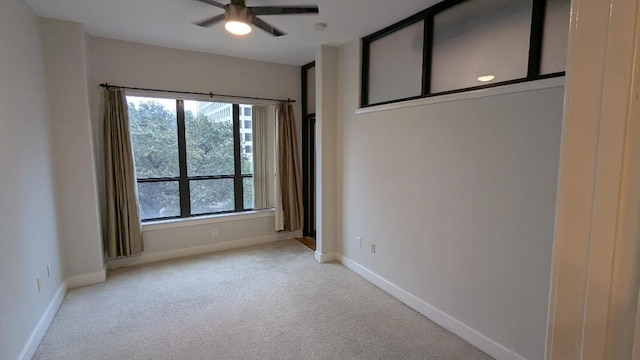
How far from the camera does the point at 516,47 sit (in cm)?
221

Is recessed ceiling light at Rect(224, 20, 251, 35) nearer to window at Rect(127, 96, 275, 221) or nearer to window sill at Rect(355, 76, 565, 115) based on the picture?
window sill at Rect(355, 76, 565, 115)

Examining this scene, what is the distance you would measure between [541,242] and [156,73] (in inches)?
168

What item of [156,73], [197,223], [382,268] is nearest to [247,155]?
[197,223]

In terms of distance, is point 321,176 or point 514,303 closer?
point 514,303

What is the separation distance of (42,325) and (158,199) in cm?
192

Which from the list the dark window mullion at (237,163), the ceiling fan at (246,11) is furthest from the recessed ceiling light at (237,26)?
the dark window mullion at (237,163)

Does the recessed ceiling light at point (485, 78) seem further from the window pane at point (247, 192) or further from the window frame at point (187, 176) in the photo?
the window pane at point (247, 192)

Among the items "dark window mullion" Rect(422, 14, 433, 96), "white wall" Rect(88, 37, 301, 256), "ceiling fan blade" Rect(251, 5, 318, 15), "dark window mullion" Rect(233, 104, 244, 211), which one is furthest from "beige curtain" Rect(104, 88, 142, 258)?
"dark window mullion" Rect(422, 14, 433, 96)

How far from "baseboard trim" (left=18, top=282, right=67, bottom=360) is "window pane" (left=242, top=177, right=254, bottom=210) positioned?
7.52 feet

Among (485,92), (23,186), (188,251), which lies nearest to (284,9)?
A: (485,92)

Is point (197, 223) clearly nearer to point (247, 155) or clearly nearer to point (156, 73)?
point (247, 155)

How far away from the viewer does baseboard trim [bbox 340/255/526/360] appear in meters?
2.31

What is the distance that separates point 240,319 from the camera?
280 centimetres

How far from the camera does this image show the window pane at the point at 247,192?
4.83 metres
